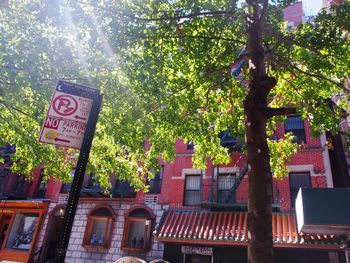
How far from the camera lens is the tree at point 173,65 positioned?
7844 mm

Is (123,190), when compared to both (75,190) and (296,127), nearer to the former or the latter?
(296,127)

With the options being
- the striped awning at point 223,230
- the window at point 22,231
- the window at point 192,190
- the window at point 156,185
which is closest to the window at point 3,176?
the window at point 22,231

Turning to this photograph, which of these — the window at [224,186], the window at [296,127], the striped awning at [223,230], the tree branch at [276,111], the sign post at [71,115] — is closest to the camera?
the sign post at [71,115]

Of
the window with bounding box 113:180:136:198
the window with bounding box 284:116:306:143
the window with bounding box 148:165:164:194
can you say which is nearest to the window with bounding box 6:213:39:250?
the window with bounding box 113:180:136:198

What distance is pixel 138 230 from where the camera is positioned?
60.0 ft

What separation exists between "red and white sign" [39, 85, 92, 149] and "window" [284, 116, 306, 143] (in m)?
14.9

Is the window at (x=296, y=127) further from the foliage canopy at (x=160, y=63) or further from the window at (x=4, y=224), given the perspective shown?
the window at (x=4, y=224)

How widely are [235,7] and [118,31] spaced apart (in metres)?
3.18

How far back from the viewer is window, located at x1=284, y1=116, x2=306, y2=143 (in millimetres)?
16812

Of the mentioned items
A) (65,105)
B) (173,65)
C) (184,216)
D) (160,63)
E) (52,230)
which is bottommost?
(52,230)

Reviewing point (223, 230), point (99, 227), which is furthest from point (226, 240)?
point (99, 227)

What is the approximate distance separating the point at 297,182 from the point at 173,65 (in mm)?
9992

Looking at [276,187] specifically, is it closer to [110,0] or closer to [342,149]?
[342,149]

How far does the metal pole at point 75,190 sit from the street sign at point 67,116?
14 cm
